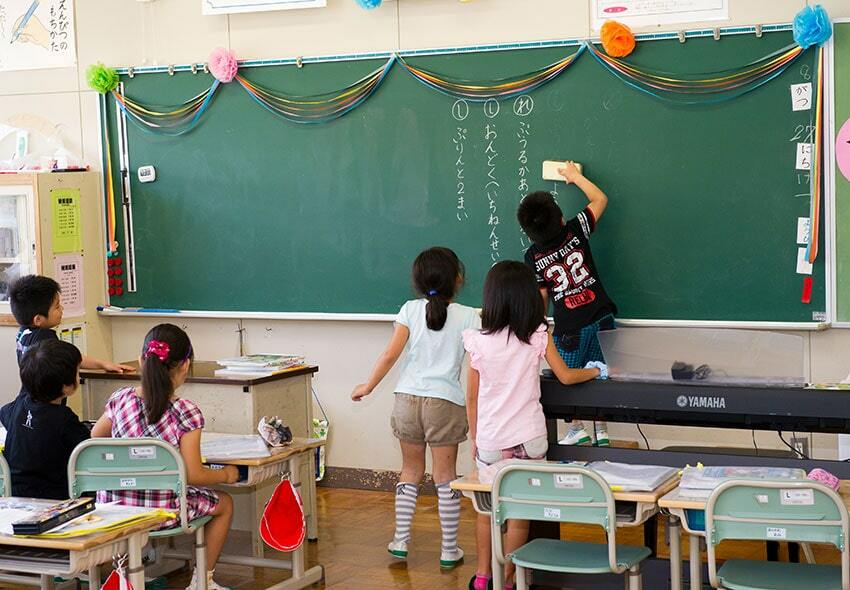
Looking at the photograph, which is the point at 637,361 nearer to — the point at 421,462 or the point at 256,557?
the point at 421,462

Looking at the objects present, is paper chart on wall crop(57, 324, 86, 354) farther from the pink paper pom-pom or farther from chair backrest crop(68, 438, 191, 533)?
chair backrest crop(68, 438, 191, 533)

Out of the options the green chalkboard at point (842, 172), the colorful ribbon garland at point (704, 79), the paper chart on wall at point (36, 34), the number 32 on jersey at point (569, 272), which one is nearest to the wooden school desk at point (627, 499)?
the number 32 on jersey at point (569, 272)

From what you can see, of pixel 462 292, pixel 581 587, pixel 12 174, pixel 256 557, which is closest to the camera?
pixel 581 587

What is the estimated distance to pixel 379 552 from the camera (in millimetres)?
5312

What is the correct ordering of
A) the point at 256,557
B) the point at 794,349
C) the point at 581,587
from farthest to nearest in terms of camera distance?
the point at 256,557 < the point at 581,587 < the point at 794,349

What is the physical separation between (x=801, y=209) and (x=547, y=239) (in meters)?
1.17

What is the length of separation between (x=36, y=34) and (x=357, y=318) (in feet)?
8.93

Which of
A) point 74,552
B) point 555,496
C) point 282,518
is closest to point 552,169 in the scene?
point 282,518

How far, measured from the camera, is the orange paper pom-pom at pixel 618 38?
5.61 metres

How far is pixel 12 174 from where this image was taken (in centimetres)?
666

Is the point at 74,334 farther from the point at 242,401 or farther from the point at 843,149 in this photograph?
the point at 843,149

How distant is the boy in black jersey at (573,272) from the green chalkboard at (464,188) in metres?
0.16

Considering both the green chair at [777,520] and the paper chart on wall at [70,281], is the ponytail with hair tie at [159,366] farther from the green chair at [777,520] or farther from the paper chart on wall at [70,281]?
the paper chart on wall at [70,281]

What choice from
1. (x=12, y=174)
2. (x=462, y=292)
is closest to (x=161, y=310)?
(x=12, y=174)
